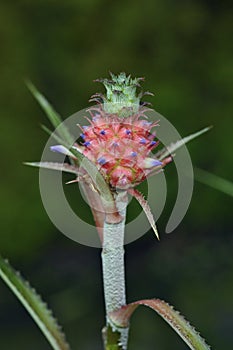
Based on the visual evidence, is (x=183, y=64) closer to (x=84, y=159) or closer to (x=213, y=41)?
(x=213, y=41)

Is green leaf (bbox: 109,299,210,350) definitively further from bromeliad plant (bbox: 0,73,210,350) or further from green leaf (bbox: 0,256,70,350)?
green leaf (bbox: 0,256,70,350)

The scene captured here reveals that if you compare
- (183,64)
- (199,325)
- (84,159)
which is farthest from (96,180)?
(183,64)

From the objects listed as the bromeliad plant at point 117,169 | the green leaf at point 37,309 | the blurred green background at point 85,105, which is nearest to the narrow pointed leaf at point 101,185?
the bromeliad plant at point 117,169

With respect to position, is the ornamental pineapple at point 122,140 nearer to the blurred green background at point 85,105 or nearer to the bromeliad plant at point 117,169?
the bromeliad plant at point 117,169

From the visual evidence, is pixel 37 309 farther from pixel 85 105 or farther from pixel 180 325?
pixel 85 105

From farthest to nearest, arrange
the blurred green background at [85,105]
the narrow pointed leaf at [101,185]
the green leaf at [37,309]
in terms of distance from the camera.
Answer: the blurred green background at [85,105], the green leaf at [37,309], the narrow pointed leaf at [101,185]

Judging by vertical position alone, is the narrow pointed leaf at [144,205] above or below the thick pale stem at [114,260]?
above

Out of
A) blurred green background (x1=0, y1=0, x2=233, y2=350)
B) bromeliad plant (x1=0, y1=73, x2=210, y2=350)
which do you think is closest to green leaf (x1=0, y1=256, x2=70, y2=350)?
bromeliad plant (x1=0, y1=73, x2=210, y2=350)

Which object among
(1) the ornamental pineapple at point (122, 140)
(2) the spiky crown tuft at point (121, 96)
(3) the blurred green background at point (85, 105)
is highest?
(2) the spiky crown tuft at point (121, 96)

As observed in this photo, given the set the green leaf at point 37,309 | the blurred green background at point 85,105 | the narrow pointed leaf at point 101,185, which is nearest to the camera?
the narrow pointed leaf at point 101,185
